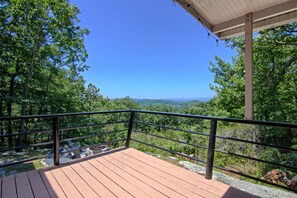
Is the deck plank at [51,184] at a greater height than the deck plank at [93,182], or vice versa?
the deck plank at [51,184]

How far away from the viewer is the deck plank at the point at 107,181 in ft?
5.70

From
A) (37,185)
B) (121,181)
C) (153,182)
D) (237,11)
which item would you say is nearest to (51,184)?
(37,185)

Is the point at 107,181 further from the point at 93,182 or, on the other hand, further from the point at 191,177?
the point at 191,177

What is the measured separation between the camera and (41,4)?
28.0 ft

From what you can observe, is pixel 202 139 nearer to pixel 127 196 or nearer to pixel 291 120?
pixel 291 120

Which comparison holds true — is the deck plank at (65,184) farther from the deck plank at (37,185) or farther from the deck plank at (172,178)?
the deck plank at (172,178)

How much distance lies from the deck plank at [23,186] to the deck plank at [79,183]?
40cm

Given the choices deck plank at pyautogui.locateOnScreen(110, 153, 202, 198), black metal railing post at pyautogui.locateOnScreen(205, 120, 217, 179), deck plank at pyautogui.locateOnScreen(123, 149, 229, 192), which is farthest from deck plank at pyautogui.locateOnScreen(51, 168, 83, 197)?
black metal railing post at pyautogui.locateOnScreen(205, 120, 217, 179)

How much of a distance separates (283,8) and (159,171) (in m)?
2.66

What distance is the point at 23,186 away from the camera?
183 centimetres

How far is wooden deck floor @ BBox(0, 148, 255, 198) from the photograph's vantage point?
1.73 meters

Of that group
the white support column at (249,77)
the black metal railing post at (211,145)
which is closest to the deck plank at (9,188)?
the black metal railing post at (211,145)

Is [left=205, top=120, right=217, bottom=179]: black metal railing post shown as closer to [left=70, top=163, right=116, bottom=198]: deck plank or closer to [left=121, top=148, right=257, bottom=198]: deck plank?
[left=121, top=148, right=257, bottom=198]: deck plank

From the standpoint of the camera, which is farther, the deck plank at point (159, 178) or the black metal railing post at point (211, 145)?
the black metal railing post at point (211, 145)
